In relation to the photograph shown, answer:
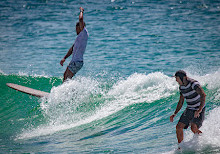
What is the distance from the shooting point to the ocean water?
7266 millimetres

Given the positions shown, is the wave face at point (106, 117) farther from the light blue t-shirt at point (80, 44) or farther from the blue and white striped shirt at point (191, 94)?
the light blue t-shirt at point (80, 44)

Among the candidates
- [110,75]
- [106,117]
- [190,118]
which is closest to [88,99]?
[106,117]

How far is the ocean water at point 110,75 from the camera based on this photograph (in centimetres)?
727

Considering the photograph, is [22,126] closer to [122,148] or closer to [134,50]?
[122,148]

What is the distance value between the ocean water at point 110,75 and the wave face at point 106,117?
24mm

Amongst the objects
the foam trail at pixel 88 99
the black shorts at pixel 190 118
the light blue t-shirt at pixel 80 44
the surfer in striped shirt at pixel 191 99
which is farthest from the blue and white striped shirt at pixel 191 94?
the foam trail at pixel 88 99

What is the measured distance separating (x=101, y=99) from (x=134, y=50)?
10.3 meters

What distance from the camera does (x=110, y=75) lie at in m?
14.5

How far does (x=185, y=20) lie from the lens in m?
28.1

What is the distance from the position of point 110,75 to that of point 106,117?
582 centimetres

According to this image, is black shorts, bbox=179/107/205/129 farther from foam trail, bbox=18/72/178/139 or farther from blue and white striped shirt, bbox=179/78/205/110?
foam trail, bbox=18/72/178/139

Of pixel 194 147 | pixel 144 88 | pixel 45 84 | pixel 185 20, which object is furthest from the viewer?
pixel 185 20

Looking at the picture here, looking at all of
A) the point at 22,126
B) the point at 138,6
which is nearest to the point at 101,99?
the point at 22,126

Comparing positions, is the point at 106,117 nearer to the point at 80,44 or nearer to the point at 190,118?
the point at 80,44
